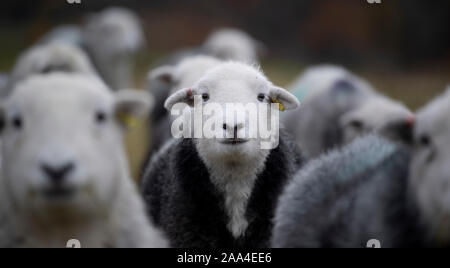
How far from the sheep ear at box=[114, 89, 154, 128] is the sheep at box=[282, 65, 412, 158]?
248 cm

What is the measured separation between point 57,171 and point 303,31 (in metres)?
10.6

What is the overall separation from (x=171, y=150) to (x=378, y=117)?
203cm

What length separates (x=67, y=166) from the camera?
89.6 inches

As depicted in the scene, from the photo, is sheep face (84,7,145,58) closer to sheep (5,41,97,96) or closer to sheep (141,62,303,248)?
sheep (5,41,97,96)

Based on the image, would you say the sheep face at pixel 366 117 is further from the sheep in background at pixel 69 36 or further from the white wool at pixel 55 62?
the sheep in background at pixel 69 36

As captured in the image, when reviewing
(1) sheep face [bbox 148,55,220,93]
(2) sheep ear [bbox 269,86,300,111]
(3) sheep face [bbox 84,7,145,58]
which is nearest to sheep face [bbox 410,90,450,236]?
(2) sheep ear [bbox 269,86,300,111]

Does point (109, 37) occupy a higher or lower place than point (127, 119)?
higher

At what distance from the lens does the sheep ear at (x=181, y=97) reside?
3289mm

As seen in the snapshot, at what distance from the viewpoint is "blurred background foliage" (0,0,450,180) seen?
9.27 meters

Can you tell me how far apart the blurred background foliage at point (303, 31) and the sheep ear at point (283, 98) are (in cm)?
339

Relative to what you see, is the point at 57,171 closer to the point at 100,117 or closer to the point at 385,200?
the point at 100,117

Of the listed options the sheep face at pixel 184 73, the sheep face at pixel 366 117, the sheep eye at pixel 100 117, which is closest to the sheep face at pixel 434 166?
the sheep eye at pixel 100 117

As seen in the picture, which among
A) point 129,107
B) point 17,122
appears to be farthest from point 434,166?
point 17,122
